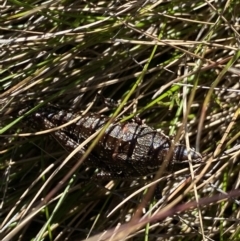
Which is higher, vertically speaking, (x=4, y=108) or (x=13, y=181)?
(x=4, y=108)

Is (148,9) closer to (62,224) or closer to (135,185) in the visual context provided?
(135,185)

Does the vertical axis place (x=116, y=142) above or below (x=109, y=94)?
below

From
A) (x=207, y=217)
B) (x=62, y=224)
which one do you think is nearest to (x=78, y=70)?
(x=62, y=224)

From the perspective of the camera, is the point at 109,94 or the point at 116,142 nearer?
the point at 116,142

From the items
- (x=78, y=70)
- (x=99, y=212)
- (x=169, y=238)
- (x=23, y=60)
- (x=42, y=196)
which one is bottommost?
(x=169, y=238)
